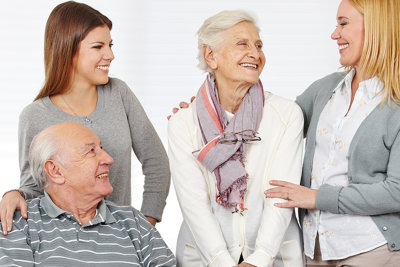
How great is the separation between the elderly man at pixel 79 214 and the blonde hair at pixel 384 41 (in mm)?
1134

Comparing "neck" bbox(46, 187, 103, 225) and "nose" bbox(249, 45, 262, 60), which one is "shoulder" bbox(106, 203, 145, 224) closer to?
"neck" bbox(46, 187, 103, 225)

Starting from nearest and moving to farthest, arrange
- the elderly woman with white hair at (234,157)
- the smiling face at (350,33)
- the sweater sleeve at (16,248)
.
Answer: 1. the sweater sleeve at (16,248)
2. the smiling face at (350,33)
3. the elderly woman with white hair at (234,157)

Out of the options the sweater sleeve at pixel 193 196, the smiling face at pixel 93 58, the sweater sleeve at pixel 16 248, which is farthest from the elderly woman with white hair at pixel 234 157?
the sweater sleeve at pixel 16 248

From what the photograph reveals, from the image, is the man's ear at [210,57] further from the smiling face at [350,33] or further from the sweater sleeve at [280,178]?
the smiling face at [350,33]

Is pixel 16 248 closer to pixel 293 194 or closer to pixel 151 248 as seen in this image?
pixel 151 248

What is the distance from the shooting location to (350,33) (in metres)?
2.39

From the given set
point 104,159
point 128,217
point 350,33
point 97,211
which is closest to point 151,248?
point 128,217

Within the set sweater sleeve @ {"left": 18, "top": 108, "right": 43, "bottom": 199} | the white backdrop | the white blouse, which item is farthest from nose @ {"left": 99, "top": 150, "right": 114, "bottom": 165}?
the white backdrop

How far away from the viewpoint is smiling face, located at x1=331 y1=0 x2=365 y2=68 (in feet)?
7.82

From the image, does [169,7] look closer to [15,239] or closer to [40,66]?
[40,66]

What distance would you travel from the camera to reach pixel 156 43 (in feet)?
18.2

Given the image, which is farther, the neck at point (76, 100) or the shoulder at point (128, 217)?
the neck at point (76, 100)

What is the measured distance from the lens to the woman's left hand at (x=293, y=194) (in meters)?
2.42

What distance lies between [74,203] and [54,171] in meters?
0.16
